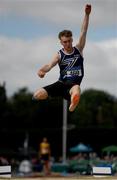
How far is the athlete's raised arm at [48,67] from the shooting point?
16391mm

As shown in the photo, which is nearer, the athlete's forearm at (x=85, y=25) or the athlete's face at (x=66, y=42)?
the athlete's face at (x=66, y=42)

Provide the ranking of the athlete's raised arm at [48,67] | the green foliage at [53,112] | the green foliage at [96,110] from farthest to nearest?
the green foliage at [96,110] → the green foliage at [53,112] → the athlete's raised arm at [48,67]

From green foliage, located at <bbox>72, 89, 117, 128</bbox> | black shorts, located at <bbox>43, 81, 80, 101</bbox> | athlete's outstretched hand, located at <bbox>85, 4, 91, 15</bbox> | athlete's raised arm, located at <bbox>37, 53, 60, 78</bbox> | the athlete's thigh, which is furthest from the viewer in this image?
green foliage, located at <bbox>72, 89, 117, 128</bbox>

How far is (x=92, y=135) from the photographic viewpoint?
152 feet

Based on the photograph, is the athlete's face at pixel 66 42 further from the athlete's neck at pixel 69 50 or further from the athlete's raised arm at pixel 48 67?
the athlete's raised arm at pixel 48 67

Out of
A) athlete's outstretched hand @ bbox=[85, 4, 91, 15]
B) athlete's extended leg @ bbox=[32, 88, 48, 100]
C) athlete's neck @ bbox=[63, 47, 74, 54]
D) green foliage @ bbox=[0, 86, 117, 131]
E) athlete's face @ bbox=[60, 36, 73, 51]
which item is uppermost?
green foliage @ bbox=[0, 86, 117, 131]

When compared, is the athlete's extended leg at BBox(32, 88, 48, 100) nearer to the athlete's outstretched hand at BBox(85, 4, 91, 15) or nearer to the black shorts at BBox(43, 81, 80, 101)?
the black shorts at BBox(43, 81, 80, 101)

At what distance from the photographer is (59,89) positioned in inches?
669

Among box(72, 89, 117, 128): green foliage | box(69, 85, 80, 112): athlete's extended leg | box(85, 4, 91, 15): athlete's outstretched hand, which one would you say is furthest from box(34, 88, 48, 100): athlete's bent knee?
box(72, 89, 117, 128): green foliage

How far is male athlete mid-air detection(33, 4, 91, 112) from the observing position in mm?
16891

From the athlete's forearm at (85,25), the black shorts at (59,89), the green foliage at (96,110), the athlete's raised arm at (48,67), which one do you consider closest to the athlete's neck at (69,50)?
the athlete's raised arm at (48,67)

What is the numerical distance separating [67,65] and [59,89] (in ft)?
2.00

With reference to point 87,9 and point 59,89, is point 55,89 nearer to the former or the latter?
point 59,89

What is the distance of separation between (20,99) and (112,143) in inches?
1665
